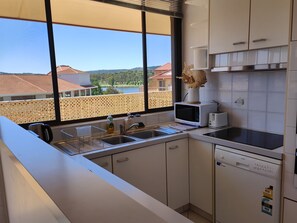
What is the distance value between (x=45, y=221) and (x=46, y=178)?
0.50ft

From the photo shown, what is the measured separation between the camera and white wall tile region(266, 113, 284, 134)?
2.14 metres

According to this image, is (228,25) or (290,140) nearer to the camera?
(290,140)

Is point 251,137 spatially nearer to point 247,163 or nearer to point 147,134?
point 247,163

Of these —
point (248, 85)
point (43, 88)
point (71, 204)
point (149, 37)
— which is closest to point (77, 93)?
point (43, 88)

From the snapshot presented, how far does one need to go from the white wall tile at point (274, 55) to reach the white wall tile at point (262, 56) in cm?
3

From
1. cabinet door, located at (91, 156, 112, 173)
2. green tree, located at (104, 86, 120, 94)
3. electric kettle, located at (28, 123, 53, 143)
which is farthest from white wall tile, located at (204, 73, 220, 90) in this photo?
electric kettle, located at (28, 123, 53, 143)

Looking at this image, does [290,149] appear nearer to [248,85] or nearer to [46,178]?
[248,85]

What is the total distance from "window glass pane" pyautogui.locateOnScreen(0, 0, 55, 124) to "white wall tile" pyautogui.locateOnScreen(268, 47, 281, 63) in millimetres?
1920

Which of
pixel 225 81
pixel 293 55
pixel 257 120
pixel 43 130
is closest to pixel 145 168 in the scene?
pixel 43 130

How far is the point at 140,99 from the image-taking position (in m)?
2.92

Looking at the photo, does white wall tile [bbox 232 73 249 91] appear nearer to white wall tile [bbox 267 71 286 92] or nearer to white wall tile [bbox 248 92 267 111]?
white wall tile [bbox 248 92 267 111]

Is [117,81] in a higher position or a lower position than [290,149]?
higher

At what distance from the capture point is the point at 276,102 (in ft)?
7.07

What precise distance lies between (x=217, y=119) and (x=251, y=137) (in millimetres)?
422
